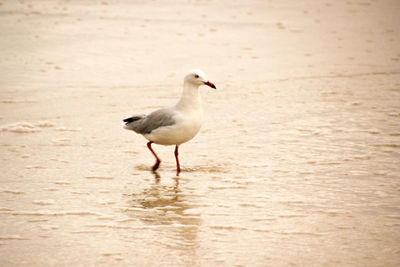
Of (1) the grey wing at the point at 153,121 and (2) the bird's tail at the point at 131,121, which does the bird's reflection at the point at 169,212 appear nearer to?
(1) the grey wing at the point at 153,121

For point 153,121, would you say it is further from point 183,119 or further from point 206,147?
point 206,147

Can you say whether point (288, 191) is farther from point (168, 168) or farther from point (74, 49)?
point (74, 49)

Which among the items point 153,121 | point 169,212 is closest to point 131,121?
point 153,121

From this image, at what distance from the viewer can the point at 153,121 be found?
6.08 meters

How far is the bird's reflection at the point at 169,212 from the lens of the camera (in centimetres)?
445

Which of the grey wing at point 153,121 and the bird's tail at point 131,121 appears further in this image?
the bird's tail at point 131,121

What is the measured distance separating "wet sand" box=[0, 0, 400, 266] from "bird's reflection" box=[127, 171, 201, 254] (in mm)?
18

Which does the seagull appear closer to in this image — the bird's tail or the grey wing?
the grey wing

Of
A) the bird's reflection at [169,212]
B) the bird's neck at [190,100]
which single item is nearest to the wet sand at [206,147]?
the bird's reflection at [169,212]

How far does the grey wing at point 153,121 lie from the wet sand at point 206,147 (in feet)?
1.28

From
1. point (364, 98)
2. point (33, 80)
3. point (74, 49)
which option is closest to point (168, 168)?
point (364, 98)

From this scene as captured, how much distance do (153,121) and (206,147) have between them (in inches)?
37.1

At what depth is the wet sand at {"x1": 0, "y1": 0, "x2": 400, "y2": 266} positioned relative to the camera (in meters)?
4.37

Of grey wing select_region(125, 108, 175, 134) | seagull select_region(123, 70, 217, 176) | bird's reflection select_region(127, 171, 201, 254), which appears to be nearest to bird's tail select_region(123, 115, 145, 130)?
grey wing select_region(125, 108, 175, 134)
